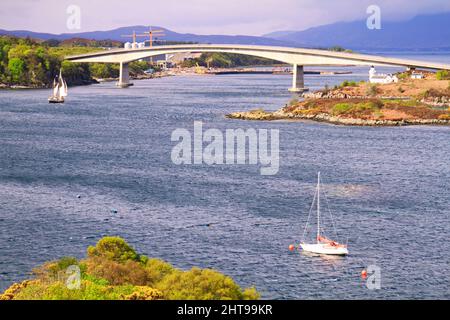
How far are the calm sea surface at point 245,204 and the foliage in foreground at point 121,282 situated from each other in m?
3.40

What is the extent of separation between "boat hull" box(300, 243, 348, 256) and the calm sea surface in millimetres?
526

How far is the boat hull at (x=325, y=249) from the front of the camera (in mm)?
35312

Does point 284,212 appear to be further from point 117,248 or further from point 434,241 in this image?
point 117,248

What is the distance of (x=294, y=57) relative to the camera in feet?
450

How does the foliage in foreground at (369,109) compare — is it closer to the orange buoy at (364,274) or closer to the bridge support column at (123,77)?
the orange buoy at (364,274)

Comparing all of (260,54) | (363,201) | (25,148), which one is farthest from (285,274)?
(260,54)

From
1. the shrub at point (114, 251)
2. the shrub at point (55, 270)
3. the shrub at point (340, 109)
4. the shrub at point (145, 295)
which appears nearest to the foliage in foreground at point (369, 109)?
the shrub at point (340, 109)

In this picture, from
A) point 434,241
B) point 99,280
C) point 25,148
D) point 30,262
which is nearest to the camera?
point 99,280

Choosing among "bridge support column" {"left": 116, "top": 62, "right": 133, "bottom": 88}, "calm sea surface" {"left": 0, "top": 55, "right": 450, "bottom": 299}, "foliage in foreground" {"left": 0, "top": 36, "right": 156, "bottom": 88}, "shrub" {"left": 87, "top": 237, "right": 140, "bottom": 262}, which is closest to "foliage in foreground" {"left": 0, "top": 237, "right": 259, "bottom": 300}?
"shrub" {"left": 87, "top": 237, "right": 140, "bottom": 262}

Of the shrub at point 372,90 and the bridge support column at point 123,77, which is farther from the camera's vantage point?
the bridge support column at point 123,77

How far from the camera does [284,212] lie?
141 feet

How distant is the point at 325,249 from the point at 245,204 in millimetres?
10121

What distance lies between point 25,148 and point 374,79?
242ft

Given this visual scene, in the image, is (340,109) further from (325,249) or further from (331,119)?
(325,249)
